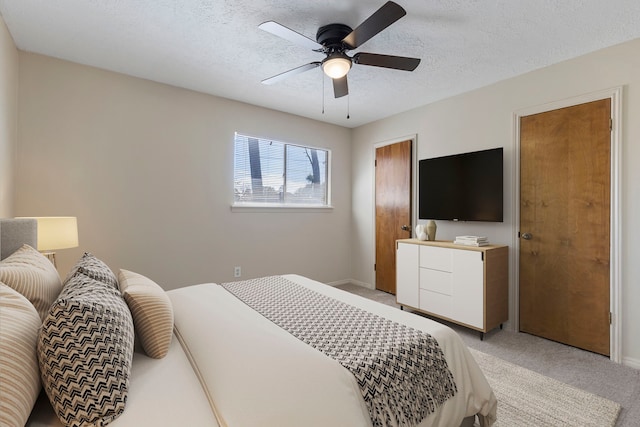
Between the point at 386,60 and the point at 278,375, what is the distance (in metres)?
2.06

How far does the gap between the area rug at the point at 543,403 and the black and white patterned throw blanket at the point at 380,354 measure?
0.82m

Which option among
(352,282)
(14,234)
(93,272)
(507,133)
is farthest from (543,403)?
(14,234)

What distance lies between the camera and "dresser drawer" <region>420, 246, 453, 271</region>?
304 cm

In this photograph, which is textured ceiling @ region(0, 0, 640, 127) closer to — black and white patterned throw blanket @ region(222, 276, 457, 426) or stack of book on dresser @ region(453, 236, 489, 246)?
stack of book on dresser @ region(453, 236, 489, 246)

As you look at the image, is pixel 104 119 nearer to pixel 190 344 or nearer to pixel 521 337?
pixel 190 344

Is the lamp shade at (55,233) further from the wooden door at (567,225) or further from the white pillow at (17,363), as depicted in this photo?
the wooden door at (567,225)

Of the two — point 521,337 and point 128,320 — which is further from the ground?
point 128,320

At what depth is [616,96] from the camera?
243 centimetres

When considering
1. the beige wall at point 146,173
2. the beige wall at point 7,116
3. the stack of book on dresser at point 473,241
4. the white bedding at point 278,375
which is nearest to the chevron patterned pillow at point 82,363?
the white bedding at point 278,375

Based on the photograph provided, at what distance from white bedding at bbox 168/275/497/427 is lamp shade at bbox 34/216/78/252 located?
3.88 ft

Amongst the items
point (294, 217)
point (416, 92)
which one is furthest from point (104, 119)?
point (416, 92)

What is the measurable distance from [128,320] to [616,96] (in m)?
3.64

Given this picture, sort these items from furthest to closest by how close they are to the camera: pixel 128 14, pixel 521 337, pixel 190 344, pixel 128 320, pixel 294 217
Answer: pixel 294 217, pixel 521 337, pixel 128 14, pixel 190 344, pixel 128 320

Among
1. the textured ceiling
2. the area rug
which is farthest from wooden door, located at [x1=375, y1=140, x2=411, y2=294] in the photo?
the area rug
